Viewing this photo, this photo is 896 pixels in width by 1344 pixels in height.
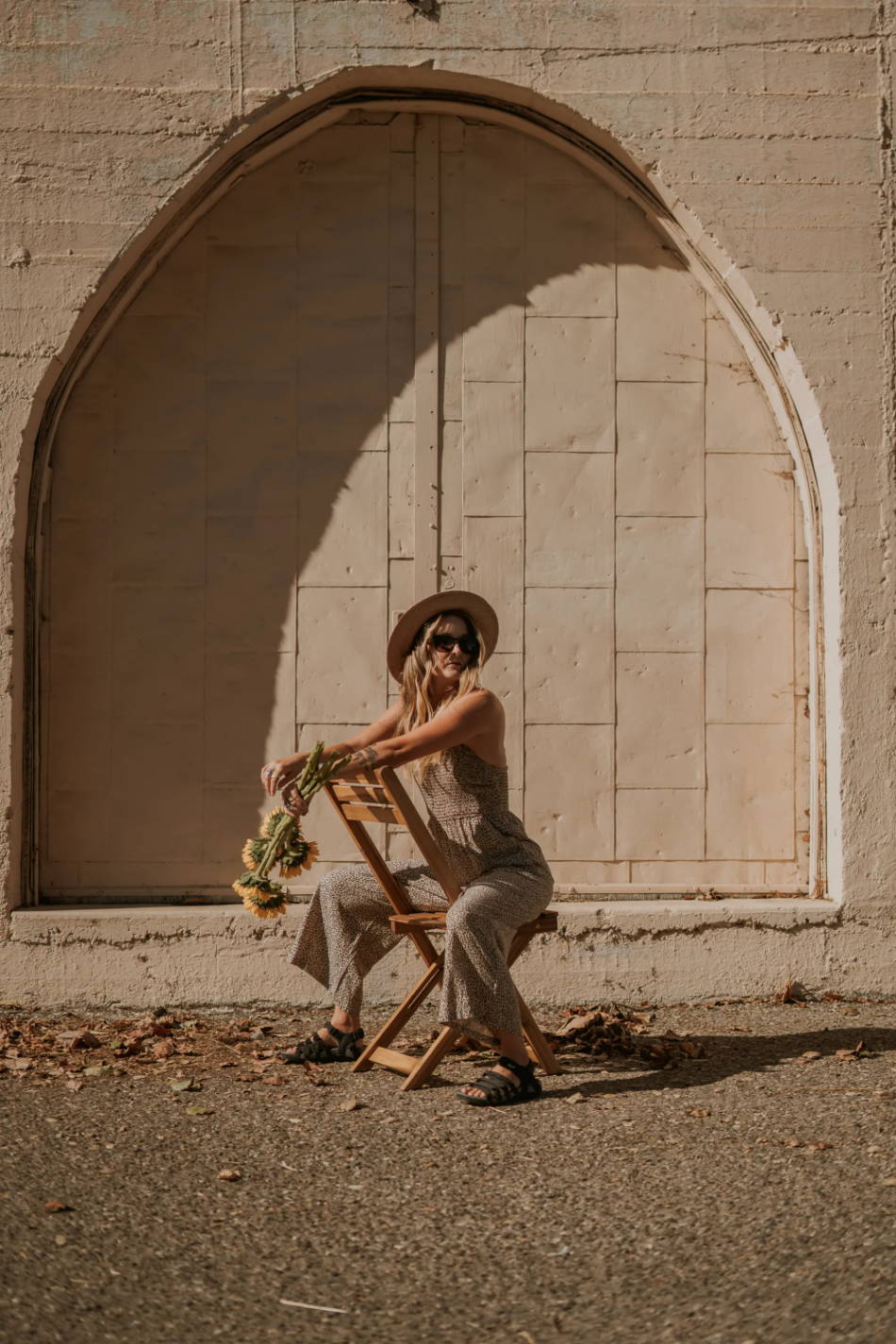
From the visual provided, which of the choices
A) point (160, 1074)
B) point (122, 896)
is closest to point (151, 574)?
point (122, 896)

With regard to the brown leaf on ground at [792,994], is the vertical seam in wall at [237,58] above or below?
above

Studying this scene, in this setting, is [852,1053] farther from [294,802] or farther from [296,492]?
[296,492]

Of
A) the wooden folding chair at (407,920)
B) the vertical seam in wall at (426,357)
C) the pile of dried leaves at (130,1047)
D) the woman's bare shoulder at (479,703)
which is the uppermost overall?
the vertical seam in wall at (426,357)

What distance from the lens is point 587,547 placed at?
265 inches

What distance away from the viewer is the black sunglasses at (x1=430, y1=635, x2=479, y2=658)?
5.08m

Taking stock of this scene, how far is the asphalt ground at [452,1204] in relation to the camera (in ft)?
9.71

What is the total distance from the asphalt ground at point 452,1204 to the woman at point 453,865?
280 mm

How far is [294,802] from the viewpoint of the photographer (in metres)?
4.78

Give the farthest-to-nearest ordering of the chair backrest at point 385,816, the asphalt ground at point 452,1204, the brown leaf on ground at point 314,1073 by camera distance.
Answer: the brown leaf on ground at point 314,1073
the chair backrest at point 385,816
the asphalt ground at point 452,1204

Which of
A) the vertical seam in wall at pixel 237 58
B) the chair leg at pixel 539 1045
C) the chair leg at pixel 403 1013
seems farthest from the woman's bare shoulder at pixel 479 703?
the vertical seam in wall at pixel 237 58

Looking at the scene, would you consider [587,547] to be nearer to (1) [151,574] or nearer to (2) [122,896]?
(1) [151,574]

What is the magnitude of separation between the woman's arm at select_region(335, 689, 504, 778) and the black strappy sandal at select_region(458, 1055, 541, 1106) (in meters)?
1.09

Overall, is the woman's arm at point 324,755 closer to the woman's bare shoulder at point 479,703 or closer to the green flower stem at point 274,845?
the green flower stem at point 274,845

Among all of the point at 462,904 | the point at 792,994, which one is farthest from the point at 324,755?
the point at 792,994
